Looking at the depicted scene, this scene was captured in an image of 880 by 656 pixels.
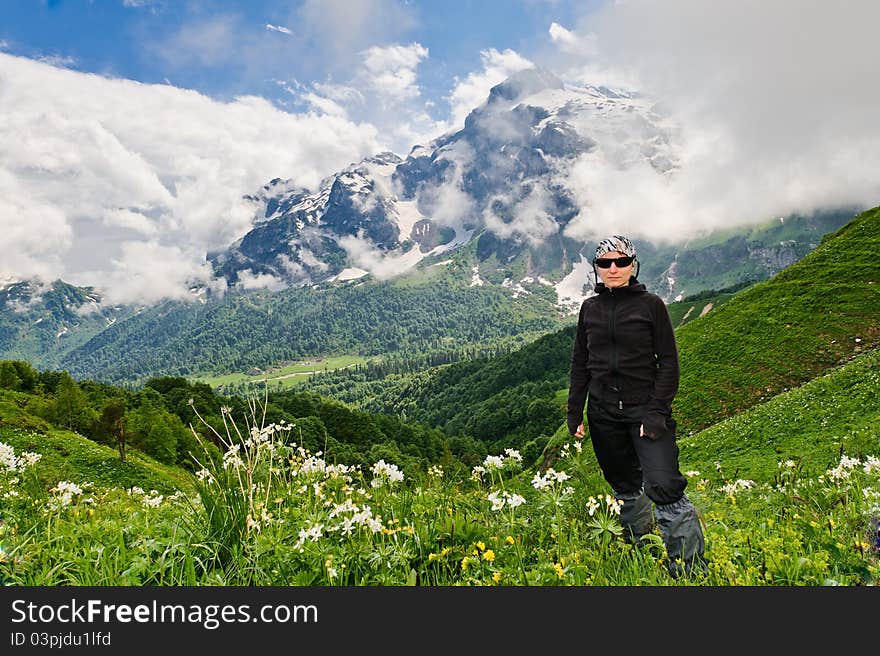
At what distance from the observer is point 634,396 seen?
20.1 feet

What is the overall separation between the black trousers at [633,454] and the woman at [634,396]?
0.01 m

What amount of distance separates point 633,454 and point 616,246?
105 inches

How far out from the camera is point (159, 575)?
15.2 feet

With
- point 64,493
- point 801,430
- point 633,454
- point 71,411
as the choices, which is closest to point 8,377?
point 71,411

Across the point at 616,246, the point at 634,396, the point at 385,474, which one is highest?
the point at 616,246

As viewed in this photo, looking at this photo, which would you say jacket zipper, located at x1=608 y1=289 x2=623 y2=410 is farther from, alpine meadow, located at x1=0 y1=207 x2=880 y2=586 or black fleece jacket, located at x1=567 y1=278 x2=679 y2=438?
alpine meadow, located at x1=0 y1=207 x2=880 y2=586

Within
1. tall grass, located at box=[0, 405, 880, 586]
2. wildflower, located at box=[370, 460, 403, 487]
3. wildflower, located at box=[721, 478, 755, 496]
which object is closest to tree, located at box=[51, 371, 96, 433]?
tall grass, located at box=[0, 405, 880, 586]

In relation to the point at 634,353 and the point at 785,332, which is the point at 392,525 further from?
the point at 785,332

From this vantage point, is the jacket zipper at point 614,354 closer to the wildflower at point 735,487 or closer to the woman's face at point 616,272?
the woman's face at point 616,272

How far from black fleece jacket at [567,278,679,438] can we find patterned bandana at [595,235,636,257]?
40 cm

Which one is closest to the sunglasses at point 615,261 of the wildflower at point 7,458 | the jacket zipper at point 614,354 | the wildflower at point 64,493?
the jacket zipper at point 614,354

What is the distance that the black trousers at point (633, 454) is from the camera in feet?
18.9

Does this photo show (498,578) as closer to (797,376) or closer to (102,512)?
(102,512)

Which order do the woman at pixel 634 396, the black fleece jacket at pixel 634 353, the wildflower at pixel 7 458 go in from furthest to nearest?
the wildflower at pixel 7 458 < the black fleece jacket at pixel 634 353 < the woman at pixel 634 396
